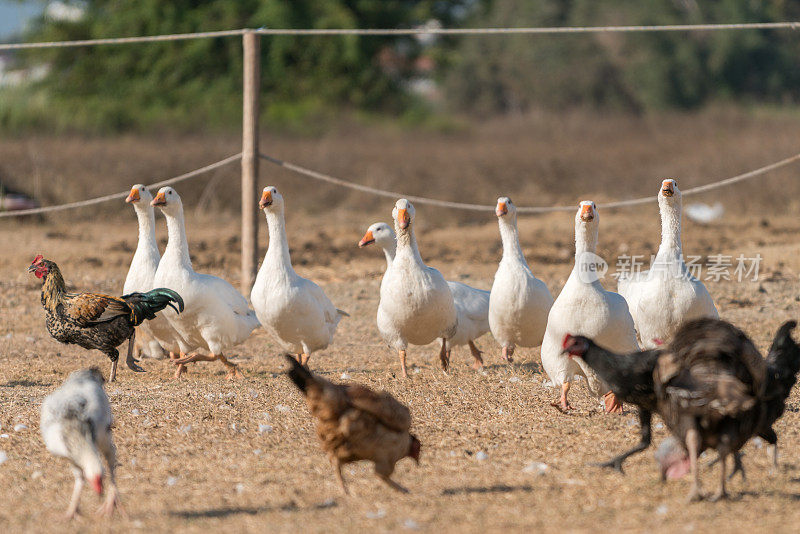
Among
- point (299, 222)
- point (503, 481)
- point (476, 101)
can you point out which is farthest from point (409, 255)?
point (476, 101)

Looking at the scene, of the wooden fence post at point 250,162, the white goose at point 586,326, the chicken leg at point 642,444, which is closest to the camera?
the chicken leg at point 642,444

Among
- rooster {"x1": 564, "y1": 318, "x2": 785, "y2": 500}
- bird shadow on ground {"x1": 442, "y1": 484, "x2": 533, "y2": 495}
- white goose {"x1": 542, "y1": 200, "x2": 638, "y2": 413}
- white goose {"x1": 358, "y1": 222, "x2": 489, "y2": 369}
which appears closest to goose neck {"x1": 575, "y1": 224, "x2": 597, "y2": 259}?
white goose {"x1": 542, "y1": 200, "x2": 638, "y2": 413}

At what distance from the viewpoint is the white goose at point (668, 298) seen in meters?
7.02

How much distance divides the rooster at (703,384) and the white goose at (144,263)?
4.34 meters

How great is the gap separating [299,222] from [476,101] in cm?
2051

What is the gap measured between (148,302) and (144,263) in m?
0.97

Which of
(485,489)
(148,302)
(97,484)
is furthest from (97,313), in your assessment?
(485,489)

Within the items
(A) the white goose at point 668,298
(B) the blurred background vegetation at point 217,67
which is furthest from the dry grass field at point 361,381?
(B) the blurred background vegetation at point 217,67

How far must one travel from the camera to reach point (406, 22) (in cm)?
2555

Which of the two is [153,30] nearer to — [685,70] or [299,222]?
[299,222]

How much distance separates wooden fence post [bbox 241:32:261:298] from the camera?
9.97 metres

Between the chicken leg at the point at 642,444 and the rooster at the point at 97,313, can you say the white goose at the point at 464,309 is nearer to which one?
the rooster at the point at 97,313

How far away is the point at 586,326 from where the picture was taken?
21.4ft

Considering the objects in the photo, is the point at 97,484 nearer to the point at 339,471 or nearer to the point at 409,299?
the point at 339,471
